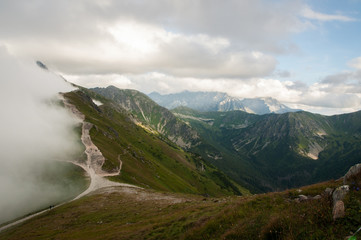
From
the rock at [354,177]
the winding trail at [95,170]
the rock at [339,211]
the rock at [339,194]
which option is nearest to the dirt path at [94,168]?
the winding trail at [95,170]

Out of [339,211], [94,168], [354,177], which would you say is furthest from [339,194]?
[94,168]

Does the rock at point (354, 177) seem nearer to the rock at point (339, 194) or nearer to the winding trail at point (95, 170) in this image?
the rock at point (339, 194)

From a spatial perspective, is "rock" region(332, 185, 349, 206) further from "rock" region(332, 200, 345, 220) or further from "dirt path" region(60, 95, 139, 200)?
"dirt path" region(60, 95, 139, 200)

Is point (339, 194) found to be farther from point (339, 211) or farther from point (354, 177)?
point (354, 177)

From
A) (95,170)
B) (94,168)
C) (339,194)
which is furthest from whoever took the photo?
(94,168)

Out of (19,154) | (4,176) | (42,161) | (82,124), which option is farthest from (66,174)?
(82,124)

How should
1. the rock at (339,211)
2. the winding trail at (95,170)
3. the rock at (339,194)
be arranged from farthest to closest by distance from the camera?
the winding trail at (95,170) < the rock at (339,194) < the rock at (339,211)

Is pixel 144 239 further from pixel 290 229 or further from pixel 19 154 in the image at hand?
pixel 19 154

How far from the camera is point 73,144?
477ft

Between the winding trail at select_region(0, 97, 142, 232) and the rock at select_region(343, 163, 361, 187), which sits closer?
the rock at select_region(343, 163, 361, 187)

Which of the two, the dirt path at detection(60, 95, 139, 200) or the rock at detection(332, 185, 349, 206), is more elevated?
the rock at detection(332, 185, 349, 206)

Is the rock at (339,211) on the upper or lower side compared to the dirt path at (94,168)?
upper

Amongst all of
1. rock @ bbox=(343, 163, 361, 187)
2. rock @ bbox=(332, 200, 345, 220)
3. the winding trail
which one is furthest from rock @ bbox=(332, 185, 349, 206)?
the winding trail

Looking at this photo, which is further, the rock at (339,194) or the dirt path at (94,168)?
the dirt path at (94,168)
